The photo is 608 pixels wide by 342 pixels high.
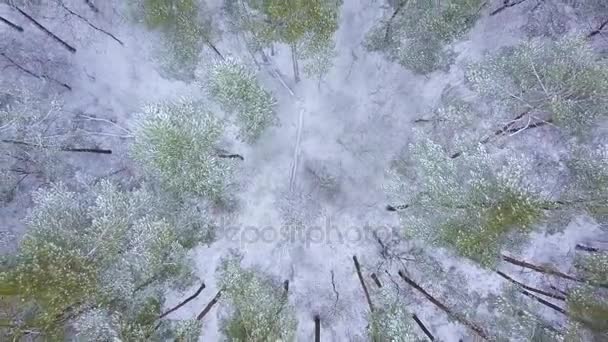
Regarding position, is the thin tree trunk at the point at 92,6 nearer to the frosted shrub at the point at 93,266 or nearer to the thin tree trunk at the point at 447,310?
the frosted shrub at the point at 93,266

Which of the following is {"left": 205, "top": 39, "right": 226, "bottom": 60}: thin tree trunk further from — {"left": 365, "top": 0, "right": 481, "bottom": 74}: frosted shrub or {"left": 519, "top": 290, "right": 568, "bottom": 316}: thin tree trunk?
{"left": 519, "top": 290, "right": 568, "bottom": 316}: thin tree trunk

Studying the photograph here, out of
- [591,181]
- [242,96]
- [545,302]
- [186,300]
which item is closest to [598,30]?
[591,181]

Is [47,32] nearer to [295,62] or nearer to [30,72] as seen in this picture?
[30,72]

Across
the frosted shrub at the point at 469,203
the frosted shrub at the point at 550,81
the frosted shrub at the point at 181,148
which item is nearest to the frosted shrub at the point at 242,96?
the frosted shrub at the point at 181,148

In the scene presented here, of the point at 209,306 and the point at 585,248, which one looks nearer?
the point at 209,306

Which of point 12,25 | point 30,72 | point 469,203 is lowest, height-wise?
point 469,203
